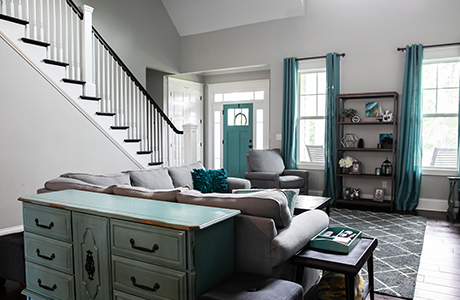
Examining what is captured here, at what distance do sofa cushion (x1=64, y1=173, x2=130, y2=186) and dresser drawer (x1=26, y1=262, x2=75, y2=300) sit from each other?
0.94 meters

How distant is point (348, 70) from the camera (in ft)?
21.0

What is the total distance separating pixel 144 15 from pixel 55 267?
20.2 ft

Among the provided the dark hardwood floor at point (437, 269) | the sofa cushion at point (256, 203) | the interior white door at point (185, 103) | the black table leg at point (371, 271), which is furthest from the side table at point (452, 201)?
the interior white door at point (185, 103)

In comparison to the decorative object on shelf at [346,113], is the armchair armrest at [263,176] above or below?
below

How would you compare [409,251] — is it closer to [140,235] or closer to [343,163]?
[343,163]

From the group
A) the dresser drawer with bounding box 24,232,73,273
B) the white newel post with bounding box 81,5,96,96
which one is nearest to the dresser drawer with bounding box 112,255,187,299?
the dresser drawer with bounding box 24,232,73,273

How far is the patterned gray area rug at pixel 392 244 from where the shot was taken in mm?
3002

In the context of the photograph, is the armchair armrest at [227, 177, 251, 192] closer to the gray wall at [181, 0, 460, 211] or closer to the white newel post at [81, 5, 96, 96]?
the white newel post at [81, 5, 96, 96]

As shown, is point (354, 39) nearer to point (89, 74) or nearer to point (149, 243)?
point (89, 74)

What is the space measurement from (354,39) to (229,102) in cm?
340

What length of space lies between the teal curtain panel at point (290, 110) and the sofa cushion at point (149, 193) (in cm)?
466

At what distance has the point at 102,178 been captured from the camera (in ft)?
11.0

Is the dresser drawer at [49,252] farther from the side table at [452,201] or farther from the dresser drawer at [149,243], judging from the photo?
the side table at [452,201]

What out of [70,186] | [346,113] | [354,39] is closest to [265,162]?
[346,113]
